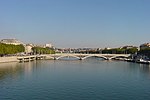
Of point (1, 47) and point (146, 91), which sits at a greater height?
point (1, 47)

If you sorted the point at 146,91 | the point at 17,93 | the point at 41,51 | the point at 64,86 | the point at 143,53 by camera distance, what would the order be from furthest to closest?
the point at 41,51 < the point at 143,53 < the point at 64,86 < the point at 146,91 < the point at 17,93

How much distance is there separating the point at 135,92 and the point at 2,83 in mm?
9336

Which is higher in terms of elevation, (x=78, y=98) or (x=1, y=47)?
(x=1, y=47)

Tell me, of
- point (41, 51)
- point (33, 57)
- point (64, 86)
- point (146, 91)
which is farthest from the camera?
point (41, 51)

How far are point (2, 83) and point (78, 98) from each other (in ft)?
24.6

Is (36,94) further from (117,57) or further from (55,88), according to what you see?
(117,57)

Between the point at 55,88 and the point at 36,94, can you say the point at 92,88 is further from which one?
the point at 36,94

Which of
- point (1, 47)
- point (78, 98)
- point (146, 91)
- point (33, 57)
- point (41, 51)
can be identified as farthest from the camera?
point (41, 51)

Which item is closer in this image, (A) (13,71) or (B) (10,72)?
(B) (10,72)

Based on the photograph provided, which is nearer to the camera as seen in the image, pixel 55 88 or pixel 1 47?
pixel 55 88

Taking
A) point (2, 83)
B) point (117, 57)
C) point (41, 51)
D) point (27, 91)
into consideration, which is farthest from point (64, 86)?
point (41, 51)

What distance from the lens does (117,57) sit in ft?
219

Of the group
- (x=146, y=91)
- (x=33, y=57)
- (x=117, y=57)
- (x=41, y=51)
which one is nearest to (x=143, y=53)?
(x=117, y=57)

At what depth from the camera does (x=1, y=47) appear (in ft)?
164
